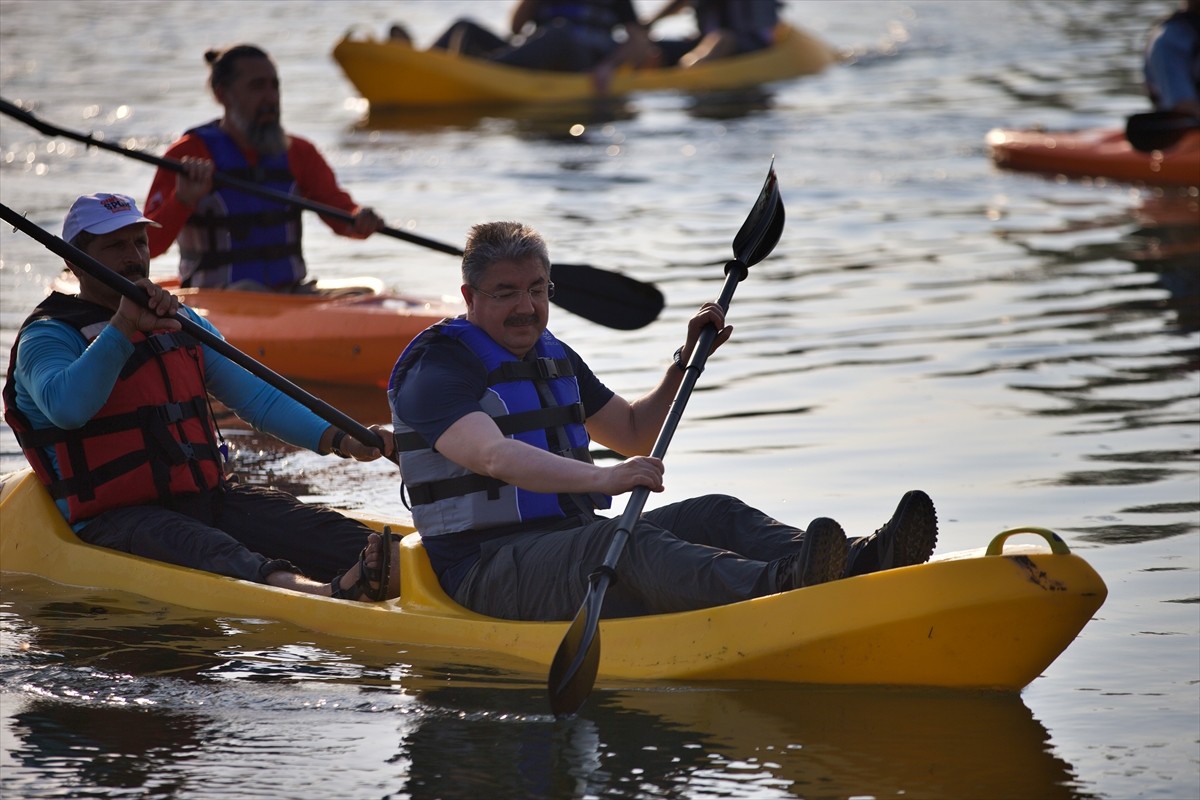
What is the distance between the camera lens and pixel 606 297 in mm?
5559

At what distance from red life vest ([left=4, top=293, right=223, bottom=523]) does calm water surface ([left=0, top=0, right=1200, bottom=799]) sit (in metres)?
0.27

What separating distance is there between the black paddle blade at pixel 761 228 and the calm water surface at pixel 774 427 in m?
0.81

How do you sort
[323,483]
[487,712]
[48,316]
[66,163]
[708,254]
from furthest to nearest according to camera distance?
1. [66,163]
2. [708,254]
3. [323,483]
4. [48,316]
5. [487,712]

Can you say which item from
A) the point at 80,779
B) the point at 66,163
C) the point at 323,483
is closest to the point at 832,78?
the point at 66,163

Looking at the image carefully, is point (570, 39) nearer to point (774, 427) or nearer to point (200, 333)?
point (774, 427)

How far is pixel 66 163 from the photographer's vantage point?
12414mm

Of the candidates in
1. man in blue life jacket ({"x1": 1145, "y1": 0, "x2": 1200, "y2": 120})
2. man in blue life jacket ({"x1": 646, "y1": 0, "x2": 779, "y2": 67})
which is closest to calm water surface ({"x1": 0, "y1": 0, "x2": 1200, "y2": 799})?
man in blue life jacket ({"x1": 646, "y1": 0, "x2": 779, "y2": 67})

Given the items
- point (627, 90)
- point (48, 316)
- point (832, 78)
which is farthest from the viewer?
point (832, 78)

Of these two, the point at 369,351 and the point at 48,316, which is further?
the point at 369,351

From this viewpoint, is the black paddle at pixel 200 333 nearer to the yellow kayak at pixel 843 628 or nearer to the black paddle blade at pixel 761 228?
the yellow kayak at pixel 843 628

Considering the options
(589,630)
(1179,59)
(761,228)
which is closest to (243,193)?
(761,228)

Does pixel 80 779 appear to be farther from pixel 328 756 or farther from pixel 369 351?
pixel 369 351

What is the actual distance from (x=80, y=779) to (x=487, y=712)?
2.63 feet

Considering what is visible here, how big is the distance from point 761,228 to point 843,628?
55.6 inches
